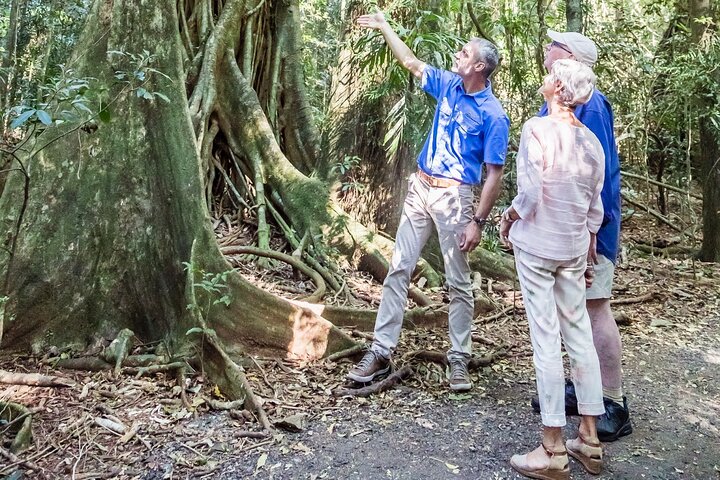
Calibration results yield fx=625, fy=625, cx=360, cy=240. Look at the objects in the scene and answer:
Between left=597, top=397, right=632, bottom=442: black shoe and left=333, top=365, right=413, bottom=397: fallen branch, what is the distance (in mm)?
1271

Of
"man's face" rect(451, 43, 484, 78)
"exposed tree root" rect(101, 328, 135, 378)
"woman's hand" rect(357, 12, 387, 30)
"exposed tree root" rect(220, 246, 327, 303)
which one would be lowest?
"exposed tree root" rect(101, 328, 135, 378)

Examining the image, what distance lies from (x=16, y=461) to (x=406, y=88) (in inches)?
167

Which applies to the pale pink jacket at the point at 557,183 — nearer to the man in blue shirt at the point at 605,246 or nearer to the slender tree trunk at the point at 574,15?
the man in blue shirt at the point at 605,246

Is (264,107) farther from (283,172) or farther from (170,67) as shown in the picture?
(170,67)

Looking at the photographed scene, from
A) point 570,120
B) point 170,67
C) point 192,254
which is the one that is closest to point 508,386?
point 570,120

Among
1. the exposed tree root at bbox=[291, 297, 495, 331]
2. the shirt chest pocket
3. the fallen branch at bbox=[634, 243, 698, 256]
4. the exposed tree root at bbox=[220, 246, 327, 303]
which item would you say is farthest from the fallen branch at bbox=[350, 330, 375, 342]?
the fallen branch at bbox=[634, 243, 698, 256]

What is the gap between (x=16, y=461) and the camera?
3145mm

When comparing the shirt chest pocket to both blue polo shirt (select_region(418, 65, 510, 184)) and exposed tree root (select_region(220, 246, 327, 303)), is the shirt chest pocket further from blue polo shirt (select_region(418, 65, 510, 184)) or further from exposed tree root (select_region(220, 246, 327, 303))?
exposed tree root (select_region(220, 246, 327, 303))

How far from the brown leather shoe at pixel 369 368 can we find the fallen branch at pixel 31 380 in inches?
71.0

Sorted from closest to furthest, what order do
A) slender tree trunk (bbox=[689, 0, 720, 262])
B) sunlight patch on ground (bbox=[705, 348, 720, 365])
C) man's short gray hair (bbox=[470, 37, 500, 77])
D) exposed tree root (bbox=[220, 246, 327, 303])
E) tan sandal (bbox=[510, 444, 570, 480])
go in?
tan sandal (bbox=[510, 444, 570, 480]) < man's short gray hair (bbox=[470, 37, 500, 77]) < sunlight patch on ground (bbox=[705, 348, 720, 365]) < exposed tree root (bbox=[220, 246, 327, 303]) < slender tree trunk (bbox=[689, 0, 720, 262])

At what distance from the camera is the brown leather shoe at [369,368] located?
4.02 meters

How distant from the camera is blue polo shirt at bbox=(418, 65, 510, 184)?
12.6 feet

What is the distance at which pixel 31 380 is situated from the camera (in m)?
3.88

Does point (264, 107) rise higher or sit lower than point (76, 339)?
higher
